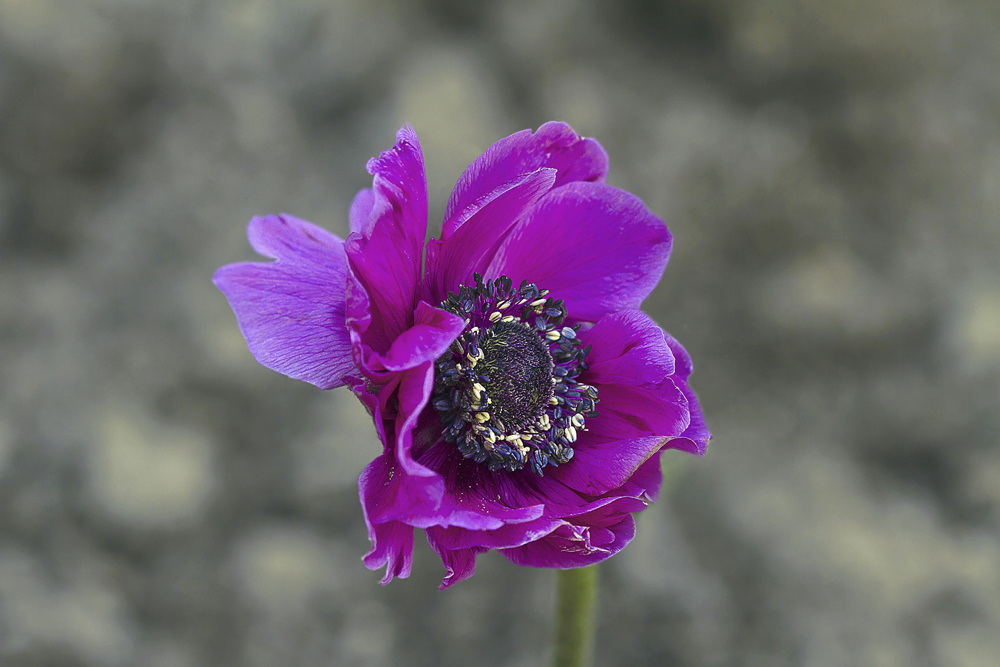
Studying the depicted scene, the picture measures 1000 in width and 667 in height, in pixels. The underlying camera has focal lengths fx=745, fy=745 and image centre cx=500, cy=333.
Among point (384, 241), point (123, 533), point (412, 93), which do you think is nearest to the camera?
point (384, 241)

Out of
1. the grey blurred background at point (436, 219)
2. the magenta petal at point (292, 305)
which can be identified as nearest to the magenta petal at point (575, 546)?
the magenta petal at point (292, 305)

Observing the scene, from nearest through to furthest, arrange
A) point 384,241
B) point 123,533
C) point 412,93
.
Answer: point 384,241 → point 123,533 → point 412,93

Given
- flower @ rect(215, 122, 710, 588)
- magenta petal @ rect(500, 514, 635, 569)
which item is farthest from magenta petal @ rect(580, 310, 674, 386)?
magenta petal @ rect(500, 514, 635, 569)

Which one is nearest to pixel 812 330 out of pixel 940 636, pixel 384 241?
pixel 940 636

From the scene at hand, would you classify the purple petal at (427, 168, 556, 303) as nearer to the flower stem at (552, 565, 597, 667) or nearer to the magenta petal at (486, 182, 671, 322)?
the magenta petal at (486, 182, 671, 322)

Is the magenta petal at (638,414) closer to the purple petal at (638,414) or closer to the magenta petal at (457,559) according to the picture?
the purple petal at (638,414)

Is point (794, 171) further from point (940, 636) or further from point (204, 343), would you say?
point (204, 343)

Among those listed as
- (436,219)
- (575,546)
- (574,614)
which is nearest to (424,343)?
(575,546)
